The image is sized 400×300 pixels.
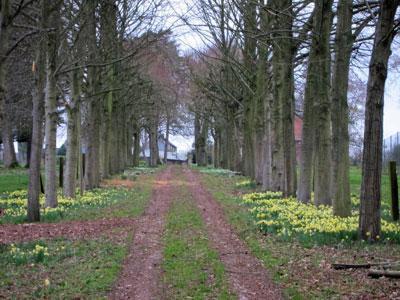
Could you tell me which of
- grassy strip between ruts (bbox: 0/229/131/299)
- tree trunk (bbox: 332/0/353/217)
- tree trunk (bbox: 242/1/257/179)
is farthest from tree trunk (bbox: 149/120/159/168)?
grassy strip between ruts (bbox: 0/229/131/299)

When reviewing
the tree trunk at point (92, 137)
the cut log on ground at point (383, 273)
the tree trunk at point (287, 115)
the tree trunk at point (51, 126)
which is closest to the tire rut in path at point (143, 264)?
the cut log on ground at point (383, 273)

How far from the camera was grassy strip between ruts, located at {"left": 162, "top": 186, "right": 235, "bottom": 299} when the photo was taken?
6.92 m

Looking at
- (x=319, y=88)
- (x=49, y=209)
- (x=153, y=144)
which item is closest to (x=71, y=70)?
(x=49, y=209)

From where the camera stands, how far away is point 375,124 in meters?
9.61

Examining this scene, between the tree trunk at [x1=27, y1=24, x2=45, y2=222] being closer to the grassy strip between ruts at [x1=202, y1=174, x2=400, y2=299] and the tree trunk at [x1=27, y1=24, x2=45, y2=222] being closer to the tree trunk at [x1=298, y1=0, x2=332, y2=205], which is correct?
the grassy strip between ruts at [x1=202, y1=174, x2=400, y2=299]

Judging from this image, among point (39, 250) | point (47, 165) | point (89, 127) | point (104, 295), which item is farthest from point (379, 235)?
point (89, 127)

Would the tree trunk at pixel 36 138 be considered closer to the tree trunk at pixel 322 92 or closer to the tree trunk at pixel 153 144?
the tree trunk at pixel 322 92

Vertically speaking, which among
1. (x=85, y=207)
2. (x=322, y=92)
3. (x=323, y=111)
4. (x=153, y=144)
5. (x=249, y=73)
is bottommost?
(x=85, y=207)

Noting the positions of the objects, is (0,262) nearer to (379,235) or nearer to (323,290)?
(323,290)

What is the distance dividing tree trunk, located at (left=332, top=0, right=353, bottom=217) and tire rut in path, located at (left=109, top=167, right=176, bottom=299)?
4.11 meters

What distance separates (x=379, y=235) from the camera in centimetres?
981

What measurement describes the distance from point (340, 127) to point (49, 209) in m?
8.42

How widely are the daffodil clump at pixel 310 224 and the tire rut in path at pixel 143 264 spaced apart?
2.47 m

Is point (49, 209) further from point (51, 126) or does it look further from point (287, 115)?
point (287, 115)
